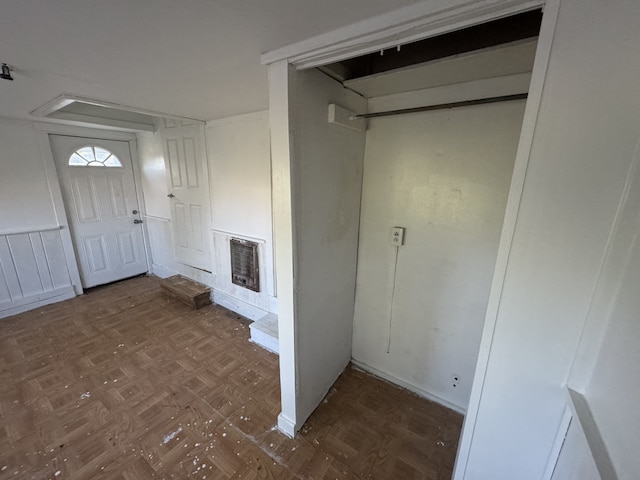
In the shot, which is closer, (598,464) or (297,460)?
(598,464)

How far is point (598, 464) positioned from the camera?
63cm

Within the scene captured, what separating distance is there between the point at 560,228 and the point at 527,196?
4.9 inches

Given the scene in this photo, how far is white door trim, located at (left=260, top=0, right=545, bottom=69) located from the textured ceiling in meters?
0.03

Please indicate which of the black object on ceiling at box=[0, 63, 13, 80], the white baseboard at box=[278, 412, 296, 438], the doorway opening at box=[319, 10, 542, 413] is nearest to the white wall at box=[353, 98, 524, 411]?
the doorway opening at box=[319, 10, 542, 413]

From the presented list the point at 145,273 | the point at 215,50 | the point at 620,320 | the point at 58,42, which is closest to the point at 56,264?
the point at 145,273

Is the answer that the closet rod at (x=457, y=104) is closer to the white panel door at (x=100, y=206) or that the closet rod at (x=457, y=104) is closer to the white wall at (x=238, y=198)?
the white wall at (x=238, y=198)

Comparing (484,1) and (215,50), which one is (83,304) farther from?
(484,1)

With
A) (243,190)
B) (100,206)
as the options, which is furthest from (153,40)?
(100,206)

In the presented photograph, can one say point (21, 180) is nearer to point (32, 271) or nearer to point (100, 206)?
point (100, 206)

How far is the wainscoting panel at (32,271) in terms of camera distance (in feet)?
9.12

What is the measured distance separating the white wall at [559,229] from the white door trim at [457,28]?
0.01m

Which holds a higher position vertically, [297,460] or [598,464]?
[598,464]

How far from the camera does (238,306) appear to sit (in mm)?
2986

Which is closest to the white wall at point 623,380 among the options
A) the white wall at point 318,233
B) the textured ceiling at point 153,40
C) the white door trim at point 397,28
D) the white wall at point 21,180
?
the white door trim at point 397,28
